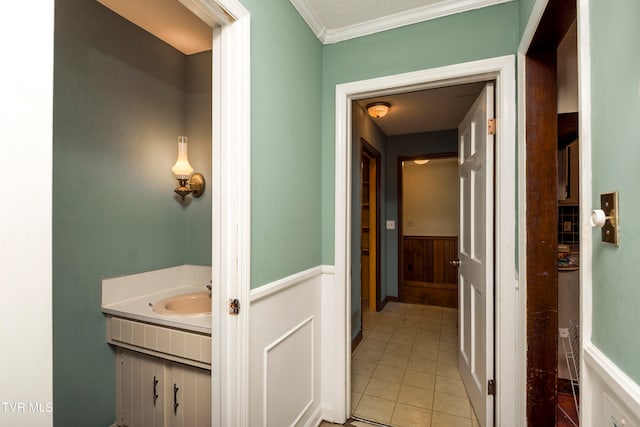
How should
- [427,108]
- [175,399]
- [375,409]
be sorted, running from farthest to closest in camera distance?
[427,108], [375,409], [175,399]

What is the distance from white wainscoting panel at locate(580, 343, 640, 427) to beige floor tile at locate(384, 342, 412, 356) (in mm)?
2125

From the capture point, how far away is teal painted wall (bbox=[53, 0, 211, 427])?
1548 millimetres

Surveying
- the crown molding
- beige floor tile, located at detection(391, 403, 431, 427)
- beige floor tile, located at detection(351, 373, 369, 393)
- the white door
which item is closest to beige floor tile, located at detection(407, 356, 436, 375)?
the white door

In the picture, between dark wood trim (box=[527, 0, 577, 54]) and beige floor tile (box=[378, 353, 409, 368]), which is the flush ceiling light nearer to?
dark wood trim (box=[527, 0, 577, 54])

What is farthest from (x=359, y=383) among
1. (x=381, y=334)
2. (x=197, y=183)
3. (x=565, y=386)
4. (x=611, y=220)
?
(x=611, y=220)

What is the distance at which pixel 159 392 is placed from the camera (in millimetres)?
1586

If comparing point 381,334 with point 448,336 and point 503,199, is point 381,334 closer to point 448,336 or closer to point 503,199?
point 448,336

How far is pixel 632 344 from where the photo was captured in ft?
2.16

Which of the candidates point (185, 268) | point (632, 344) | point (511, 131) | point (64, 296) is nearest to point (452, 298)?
point (511, 131)

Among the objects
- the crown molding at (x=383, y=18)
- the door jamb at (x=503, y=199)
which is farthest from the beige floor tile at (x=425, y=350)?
the crown molding at (x=383, y=18)

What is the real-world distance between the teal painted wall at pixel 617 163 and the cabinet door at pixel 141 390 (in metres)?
1.84

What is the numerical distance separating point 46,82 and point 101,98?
4.53 ft

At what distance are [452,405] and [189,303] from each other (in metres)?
1.92

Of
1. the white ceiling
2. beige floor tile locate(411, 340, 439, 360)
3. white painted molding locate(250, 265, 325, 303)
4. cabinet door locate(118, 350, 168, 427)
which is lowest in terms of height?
beige floor tile locate(411, 340, 439, 360)
